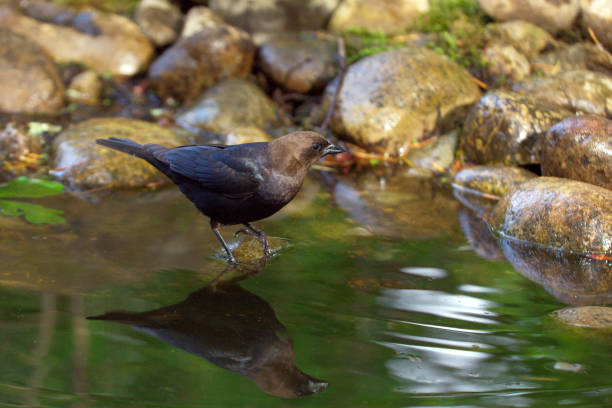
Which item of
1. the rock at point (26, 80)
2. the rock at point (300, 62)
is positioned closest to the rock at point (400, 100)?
the rock at point (300, 62)

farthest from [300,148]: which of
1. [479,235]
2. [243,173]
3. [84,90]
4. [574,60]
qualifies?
[84,90]

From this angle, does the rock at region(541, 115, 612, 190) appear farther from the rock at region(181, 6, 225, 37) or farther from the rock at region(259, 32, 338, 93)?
the rock at region(181, 6, 225, 37)

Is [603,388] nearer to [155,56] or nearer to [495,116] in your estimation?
[495,116]

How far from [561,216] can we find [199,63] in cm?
628

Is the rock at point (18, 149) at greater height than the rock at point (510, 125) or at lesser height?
lesser

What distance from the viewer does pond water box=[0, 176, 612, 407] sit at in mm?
2814

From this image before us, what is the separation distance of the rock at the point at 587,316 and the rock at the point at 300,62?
6197 mm

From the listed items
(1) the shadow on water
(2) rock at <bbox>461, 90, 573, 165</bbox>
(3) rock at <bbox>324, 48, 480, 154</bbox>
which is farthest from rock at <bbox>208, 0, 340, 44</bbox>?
(1) the shadow on water

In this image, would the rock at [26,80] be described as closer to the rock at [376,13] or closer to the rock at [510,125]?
the rock at [376,13]

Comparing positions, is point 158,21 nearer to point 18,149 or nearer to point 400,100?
point 18,149

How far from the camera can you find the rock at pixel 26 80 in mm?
8492

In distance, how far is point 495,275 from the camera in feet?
14.6

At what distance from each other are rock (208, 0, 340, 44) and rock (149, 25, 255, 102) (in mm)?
762

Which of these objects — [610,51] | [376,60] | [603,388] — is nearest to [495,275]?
[603,388]
